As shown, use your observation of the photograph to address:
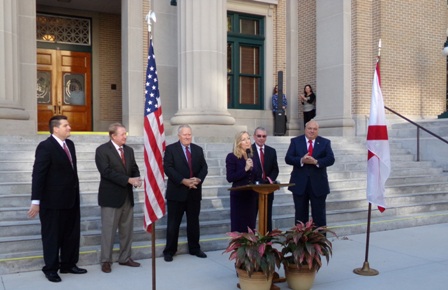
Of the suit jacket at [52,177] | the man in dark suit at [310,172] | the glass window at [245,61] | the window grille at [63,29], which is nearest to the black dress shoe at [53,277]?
the suit jacket at [52,177]

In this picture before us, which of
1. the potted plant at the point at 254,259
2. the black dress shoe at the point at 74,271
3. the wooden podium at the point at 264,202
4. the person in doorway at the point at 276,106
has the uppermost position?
the person in doorway at the point at 276,106

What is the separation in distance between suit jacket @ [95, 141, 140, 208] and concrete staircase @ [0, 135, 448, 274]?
0.83 metres

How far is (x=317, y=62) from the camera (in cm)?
1630

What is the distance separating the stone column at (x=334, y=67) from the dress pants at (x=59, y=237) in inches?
432

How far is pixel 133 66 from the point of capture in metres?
14.3

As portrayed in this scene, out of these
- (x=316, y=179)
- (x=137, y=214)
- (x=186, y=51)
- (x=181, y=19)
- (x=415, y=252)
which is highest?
(x=181, y=19)

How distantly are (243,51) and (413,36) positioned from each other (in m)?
5.90

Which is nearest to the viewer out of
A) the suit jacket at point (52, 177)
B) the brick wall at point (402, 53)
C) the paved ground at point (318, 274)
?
the paved ground at point (318, 274)

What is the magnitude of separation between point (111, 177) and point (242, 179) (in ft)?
5.62

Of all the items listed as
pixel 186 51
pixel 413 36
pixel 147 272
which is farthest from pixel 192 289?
pixel 413 36

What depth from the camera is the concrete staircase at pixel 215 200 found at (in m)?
6.71

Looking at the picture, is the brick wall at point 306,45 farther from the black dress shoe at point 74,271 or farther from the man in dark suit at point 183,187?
the black dress shoe at point 74,271

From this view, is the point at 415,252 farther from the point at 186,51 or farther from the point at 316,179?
the point at 186,51

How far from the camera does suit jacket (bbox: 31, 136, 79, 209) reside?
5.71 metres
